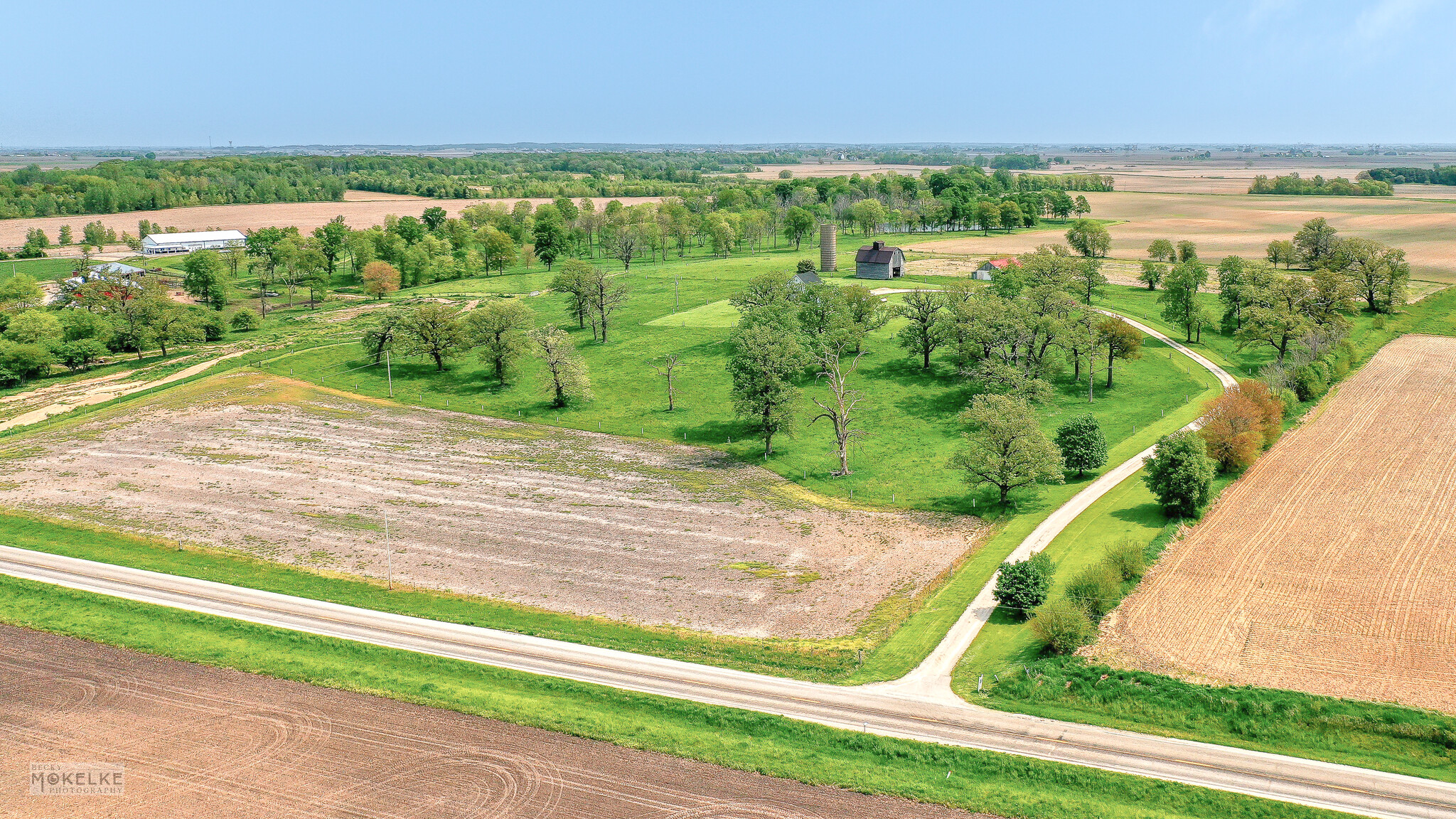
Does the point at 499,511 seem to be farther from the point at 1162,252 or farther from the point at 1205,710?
the point at 1162,252

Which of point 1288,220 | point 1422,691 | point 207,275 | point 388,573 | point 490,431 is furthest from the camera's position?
point 1288,220

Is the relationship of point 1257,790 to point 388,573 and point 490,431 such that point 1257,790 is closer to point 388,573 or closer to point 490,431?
point 388,573

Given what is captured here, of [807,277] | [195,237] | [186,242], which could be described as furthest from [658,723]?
[195,237]

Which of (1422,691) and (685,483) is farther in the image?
(685,483)

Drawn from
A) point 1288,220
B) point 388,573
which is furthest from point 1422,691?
point 1288,220

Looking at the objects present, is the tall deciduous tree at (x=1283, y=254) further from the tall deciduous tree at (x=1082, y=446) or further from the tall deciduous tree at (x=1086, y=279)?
the tall deciduous tree at (x=1082, y=446)

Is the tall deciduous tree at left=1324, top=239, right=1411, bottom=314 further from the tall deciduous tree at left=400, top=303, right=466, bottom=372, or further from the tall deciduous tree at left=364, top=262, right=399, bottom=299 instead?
the tall deciduous tree at left=364, top=262, right=399, bottom=299
